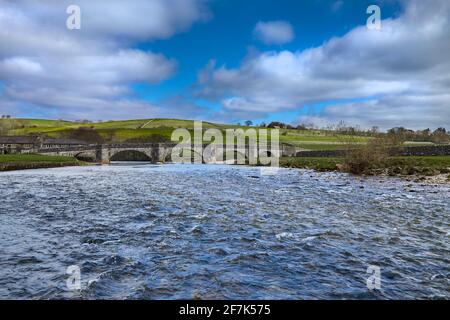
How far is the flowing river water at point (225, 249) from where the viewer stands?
28.3ft

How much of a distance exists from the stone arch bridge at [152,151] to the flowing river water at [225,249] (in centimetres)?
8177

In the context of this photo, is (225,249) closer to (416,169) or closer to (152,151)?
(416,169)

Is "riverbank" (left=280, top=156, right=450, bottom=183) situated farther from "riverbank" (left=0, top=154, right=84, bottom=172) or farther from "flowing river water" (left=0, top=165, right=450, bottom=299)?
"riverbank" (left=0, top=154, right=84, bottom=172)

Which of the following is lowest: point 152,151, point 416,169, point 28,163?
point 416,169

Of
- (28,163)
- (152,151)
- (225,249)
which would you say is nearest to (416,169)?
(225,249)

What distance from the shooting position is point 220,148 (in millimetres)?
116500

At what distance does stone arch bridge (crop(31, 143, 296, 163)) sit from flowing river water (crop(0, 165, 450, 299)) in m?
81.8

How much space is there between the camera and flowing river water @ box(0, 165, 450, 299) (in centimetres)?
862

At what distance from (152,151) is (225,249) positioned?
105 meters

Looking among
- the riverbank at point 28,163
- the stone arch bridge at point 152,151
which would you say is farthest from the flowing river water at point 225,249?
the stone arch bridge at point 152,151

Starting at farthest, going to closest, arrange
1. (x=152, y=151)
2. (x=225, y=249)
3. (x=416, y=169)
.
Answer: (x=152, y=151), (x=416, y=169), (x=225, y=249)

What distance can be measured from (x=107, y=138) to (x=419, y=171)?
146 m

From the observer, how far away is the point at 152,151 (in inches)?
4510
